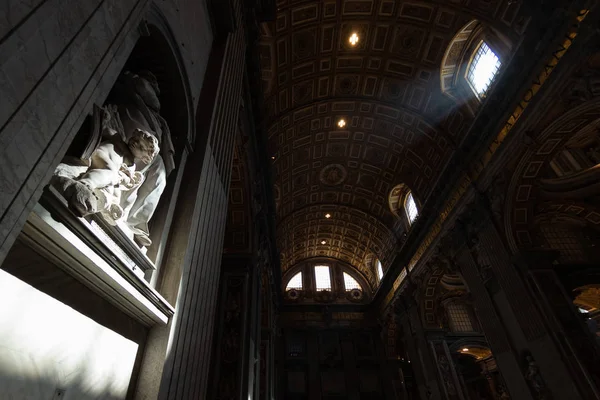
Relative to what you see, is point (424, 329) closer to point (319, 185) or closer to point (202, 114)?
point (319, 185)

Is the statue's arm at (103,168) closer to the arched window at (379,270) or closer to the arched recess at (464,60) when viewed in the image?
the arched recess at (464,60)

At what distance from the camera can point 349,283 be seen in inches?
845

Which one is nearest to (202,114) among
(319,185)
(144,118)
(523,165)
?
(144,118)

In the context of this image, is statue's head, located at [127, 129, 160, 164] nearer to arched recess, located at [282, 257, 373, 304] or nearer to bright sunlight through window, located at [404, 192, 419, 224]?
bright sunlight through window, located at [404, 192, 419, 224]

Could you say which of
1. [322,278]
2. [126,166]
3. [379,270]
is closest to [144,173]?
[126,166]

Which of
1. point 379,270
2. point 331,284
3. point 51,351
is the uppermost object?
point 331,284

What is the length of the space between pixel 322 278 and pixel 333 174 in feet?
28.2

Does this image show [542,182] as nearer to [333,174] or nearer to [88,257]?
[333,174]

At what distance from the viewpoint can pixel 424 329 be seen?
13.4 meters

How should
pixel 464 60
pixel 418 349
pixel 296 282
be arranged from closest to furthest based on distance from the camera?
pixel 464 60 → pixel 418 349 → pixel 296 282

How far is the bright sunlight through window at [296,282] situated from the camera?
68.4ft

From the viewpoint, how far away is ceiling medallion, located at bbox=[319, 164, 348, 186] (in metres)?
15.7

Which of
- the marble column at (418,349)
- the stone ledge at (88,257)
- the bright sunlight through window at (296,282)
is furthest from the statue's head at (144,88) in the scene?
the bright sunlight through window at (296,282)

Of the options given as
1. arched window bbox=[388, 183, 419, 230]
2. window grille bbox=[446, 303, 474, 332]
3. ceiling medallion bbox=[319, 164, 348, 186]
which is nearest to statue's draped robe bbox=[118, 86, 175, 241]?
arched window bbox=[388, 183, 419, 230]
